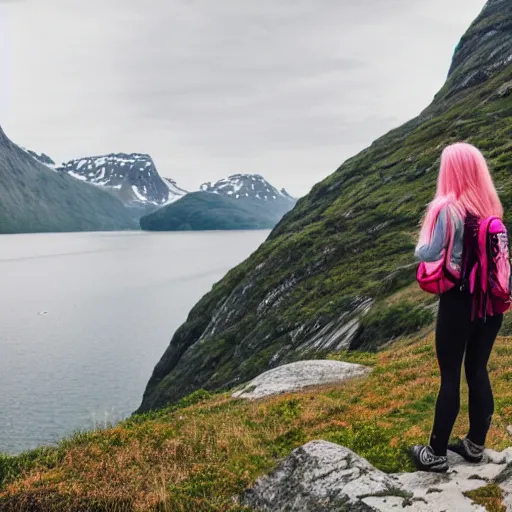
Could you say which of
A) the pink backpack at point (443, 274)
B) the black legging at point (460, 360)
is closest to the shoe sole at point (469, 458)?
the black legging at point (460, 360)

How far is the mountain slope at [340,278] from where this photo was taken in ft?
117

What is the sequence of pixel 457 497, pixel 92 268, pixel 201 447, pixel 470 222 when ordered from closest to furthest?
pixel 457 497 < pixel 470 222 < pixel 201 447 < pixel 92 268

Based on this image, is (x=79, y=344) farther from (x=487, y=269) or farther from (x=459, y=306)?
(x=487, y=269)

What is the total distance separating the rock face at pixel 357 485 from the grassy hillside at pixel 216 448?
2.25 ft

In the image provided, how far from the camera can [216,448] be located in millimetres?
10688

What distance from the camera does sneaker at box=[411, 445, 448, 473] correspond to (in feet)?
25.0

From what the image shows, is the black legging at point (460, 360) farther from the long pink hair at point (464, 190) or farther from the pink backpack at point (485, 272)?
the long pink hair at point (464, 190)

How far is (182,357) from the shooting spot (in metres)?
56.4

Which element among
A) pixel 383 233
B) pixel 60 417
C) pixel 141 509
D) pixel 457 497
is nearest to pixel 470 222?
pixel 457 497

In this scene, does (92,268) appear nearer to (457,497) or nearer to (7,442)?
(7,442)

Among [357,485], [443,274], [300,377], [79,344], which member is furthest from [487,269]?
[79,344]

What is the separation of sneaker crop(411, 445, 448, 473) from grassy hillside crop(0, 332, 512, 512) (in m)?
0.57

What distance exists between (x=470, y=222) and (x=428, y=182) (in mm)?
52470

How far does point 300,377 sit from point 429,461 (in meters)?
11.4
